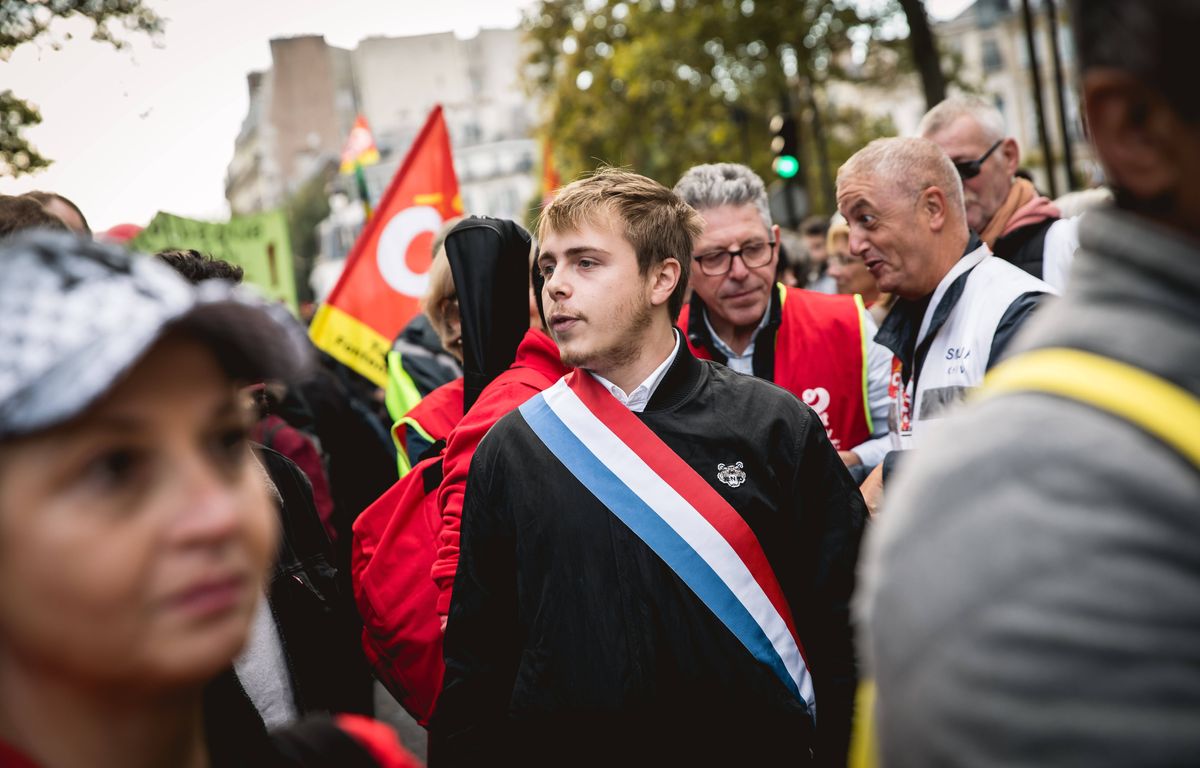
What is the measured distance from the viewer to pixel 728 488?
2.92m

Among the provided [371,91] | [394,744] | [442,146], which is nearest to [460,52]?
[371,91]

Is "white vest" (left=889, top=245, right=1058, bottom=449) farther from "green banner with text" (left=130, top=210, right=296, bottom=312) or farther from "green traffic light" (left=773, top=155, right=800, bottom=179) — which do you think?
"green traffic light" (left=773, top=155, right=800, bottom=179)

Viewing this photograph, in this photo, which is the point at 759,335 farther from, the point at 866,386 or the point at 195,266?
the point at 195,266

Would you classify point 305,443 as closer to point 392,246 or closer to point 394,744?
point 392,246

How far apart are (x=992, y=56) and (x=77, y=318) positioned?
87785 mm

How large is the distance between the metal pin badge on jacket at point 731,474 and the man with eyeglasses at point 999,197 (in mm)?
2290

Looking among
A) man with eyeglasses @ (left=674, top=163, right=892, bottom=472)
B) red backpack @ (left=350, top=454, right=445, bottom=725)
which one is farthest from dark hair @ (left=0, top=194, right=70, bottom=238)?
man with eyeglasses @ (left=674, top=163, right=892, bottom=472)

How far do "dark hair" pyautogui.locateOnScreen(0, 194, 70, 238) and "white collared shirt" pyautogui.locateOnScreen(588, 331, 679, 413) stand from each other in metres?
1.59

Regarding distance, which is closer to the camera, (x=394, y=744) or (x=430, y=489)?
(x=394, y=744)

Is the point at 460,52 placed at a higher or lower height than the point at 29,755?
higher

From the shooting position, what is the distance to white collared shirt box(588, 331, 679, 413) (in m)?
3.10

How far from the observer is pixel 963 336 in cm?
349

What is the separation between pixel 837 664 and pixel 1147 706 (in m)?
2.00

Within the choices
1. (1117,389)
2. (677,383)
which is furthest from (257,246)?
(1117,389)
